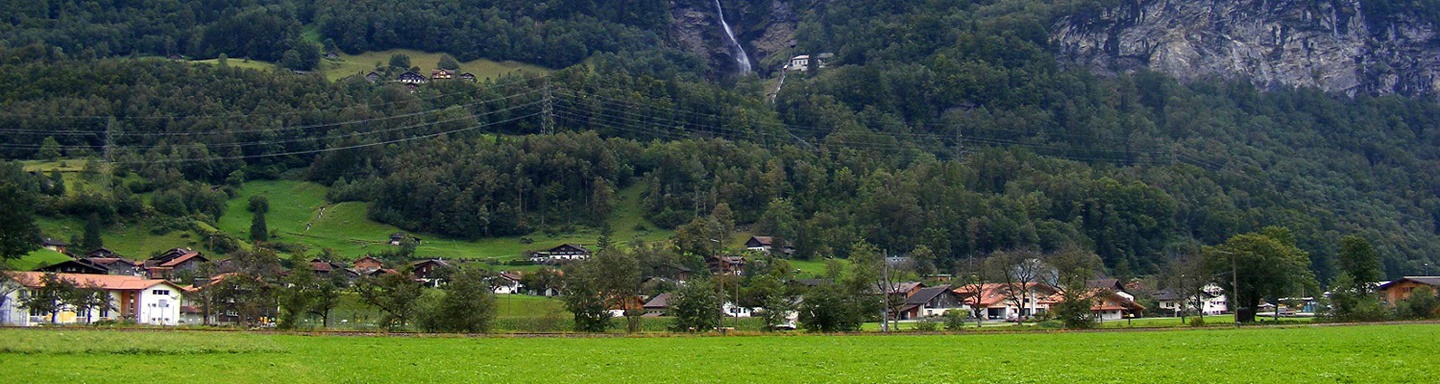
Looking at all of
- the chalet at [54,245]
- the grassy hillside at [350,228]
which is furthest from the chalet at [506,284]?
the chalet at [54,245]

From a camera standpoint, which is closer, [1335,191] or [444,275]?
[444,275]

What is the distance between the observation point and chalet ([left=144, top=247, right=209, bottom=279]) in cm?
11475

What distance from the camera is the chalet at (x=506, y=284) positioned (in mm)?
117312

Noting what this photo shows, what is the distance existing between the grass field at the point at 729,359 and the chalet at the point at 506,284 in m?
60.0

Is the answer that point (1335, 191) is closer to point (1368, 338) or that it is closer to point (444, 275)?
point (444, 275)

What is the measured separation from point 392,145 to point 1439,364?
14305 cm

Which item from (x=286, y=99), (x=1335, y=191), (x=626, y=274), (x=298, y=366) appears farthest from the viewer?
(x=1335, y=191)

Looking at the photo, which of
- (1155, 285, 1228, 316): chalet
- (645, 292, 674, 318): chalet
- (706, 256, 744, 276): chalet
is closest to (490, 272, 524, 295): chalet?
(645, 292, 674, 318): chalet

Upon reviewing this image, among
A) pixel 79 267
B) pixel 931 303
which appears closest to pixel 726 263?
pixel 931 303

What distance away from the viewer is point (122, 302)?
9656cm

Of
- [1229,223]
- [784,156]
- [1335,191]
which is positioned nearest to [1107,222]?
[1229,223]

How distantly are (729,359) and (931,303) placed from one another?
73.8m

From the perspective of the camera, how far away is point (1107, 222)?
6309 inches

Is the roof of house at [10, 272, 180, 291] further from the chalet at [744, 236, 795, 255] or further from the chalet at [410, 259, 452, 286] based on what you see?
the chalet at [744, 236, 795, 255]
